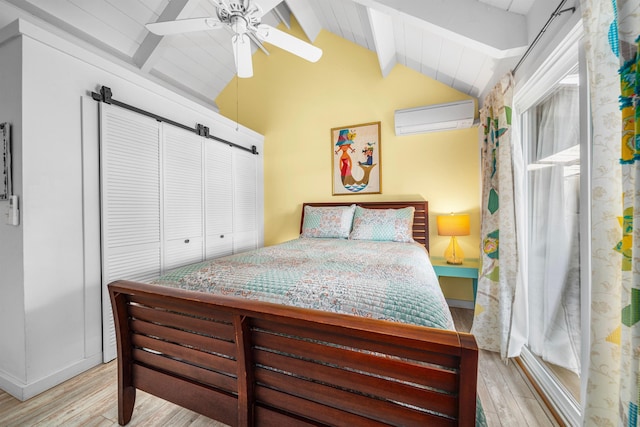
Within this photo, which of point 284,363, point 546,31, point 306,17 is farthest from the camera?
point 306,17

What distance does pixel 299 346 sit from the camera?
38.8 inches

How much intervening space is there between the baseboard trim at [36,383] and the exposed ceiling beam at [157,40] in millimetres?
2948

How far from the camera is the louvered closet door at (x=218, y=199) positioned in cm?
297

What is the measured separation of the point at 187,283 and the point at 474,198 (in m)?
2.92

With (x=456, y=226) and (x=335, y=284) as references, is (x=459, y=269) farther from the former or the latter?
(x=335, y=284)

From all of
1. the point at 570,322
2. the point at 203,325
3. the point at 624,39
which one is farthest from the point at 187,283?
the point at 570,322

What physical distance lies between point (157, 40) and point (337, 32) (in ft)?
6.86

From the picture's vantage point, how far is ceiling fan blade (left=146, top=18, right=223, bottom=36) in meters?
1.83

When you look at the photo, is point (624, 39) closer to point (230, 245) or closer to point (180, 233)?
point (180, 233)

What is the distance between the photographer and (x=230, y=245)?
10.9ft

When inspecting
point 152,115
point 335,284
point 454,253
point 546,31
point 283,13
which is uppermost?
point 283,13

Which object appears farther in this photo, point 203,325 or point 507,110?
point 507,110

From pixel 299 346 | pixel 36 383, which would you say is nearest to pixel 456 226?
pixel 299 346

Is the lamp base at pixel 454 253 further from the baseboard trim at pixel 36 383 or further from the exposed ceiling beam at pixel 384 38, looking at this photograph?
the baseboard trim at pixel 36 383
